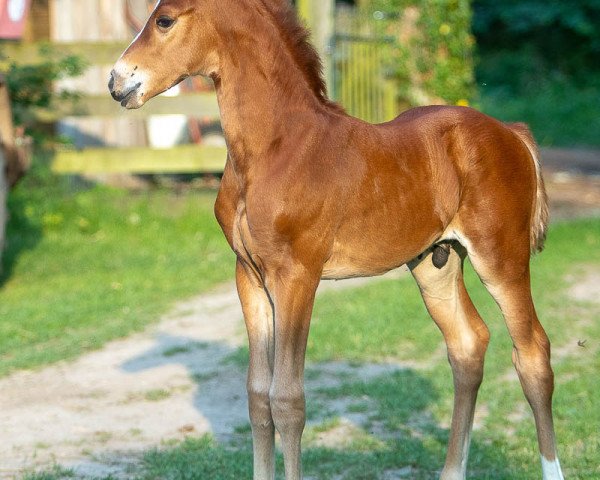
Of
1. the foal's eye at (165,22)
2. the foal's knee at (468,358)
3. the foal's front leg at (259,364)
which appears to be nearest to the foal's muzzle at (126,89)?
the foal's eye at (165,22)

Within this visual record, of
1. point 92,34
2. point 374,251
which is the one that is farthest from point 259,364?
point 92,34

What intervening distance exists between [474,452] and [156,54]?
9.67 feet

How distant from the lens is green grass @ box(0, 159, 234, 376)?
26.7ft

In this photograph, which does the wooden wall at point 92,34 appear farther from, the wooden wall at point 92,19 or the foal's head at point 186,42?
the foal's head at point 186,42

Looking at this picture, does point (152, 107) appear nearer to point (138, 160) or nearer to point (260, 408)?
point (138, 160)

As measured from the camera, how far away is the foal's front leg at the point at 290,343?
4.03 meters

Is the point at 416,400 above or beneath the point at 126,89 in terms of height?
beneath

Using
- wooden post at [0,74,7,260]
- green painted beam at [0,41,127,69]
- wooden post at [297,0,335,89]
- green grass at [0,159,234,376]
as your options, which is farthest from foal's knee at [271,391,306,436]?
wooden post at [297,0,335,89]

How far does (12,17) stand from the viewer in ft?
30.8

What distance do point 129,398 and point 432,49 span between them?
8770mm

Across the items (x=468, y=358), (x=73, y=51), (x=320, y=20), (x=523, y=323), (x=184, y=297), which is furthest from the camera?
(x=320, y=20)

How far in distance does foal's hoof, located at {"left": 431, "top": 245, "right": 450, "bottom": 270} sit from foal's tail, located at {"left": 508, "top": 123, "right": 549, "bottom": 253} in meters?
0.42

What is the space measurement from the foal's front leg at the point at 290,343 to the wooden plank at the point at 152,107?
7.80 m

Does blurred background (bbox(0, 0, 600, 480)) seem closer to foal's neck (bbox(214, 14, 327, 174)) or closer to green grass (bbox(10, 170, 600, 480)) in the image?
green grass (bbox(10, 170, 600, 480))
